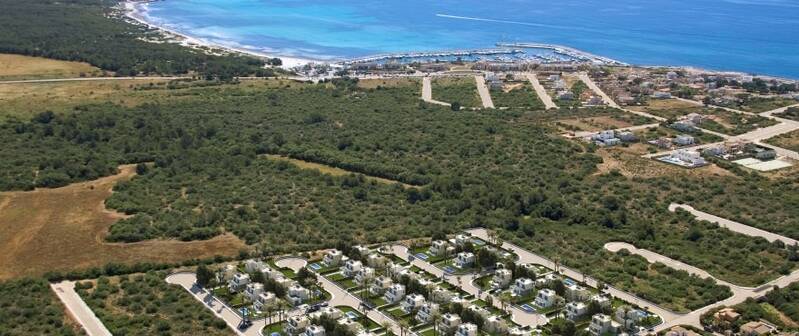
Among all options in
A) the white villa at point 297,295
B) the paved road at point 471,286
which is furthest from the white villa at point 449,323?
the white villa at point 297,295

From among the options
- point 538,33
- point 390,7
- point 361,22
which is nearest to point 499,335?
point 538,33

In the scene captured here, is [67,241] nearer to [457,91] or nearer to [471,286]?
[471,286]

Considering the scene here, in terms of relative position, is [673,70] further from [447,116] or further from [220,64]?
[220,64]

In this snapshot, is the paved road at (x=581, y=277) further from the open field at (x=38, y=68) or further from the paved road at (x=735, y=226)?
the open field at (x=38, y=68)

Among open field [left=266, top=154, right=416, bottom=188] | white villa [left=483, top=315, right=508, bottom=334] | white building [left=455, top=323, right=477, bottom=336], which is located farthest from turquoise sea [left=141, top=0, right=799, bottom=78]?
white building [left=455, top=323, right=477, bottom=336]

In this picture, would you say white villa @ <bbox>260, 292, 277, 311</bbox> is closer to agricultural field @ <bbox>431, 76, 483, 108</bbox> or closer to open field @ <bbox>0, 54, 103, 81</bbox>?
agricultural field @ <bbox>431, 76, 483, 108</bbox>

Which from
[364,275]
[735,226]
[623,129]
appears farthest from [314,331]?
[623,129]

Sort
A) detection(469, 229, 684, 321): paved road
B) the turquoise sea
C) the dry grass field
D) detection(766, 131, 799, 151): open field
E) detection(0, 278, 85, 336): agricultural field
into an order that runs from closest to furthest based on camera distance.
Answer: detection(0, 278, 85, 336): agricultural field
detection(469, 229, 684, 321): paved road
the dry grass field
detection(766, 131, 799, 151): open field
the turquoise sea
